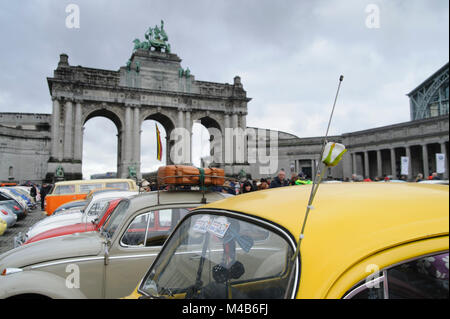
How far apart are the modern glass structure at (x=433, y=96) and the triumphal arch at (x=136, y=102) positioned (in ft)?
95.8

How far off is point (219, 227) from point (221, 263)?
251 mm

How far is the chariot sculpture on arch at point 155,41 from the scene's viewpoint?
130 feet

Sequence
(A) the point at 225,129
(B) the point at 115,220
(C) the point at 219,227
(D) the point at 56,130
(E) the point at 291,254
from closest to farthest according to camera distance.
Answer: (E) the point at 291,254 < (C) the point at 219,227 < (B) the point at 115,220 < (D) the point at 56,130 < (A) the point at 225,129

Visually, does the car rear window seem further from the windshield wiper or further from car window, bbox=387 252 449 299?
car window, bbox=387 252 449 299

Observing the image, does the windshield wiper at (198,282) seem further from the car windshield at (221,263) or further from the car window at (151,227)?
the car window at (151,227)

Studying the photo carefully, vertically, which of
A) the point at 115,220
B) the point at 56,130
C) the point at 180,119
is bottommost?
the point at 115,220

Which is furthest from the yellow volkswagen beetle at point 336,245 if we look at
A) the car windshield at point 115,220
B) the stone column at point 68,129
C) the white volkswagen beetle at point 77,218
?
the stone column at point 68,129

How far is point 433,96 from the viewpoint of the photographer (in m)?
48.4

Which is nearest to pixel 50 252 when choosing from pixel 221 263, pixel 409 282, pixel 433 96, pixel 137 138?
pixel 221 263

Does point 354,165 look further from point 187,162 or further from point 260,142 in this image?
point 187,162

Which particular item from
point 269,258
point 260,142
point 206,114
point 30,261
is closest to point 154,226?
point 30,261

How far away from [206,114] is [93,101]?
13700 millimetres

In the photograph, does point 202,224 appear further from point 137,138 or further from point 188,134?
point 188,134

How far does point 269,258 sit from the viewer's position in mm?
1715
